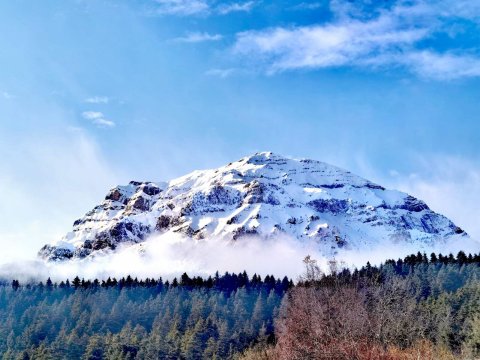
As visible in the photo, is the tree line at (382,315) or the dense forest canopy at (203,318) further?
the dense forest canopy at (203,318)

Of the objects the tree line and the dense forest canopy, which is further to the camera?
the dense forest canopy

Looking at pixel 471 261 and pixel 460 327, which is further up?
pixel 471 261

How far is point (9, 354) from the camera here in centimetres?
13025

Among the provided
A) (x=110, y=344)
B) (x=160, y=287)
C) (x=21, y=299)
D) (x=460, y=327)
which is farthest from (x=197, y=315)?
(x=21, y=299)

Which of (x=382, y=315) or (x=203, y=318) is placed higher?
(x=382, y=315)

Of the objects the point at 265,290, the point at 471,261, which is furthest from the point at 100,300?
the point at 471,261

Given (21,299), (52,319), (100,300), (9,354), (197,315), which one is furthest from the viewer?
(21,299)

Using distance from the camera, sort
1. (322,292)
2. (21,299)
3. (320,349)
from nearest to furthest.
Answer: (320,349), (322,292), (21,299)

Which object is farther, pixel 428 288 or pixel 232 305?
pixel 232 305

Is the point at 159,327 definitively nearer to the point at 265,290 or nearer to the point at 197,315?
the point at 197,315

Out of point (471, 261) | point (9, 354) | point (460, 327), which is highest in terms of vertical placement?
point (471, 261)

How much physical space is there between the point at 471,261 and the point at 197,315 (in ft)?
284

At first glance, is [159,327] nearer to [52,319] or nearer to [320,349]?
[52,319]

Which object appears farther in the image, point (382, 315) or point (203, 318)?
point (203, 318)
